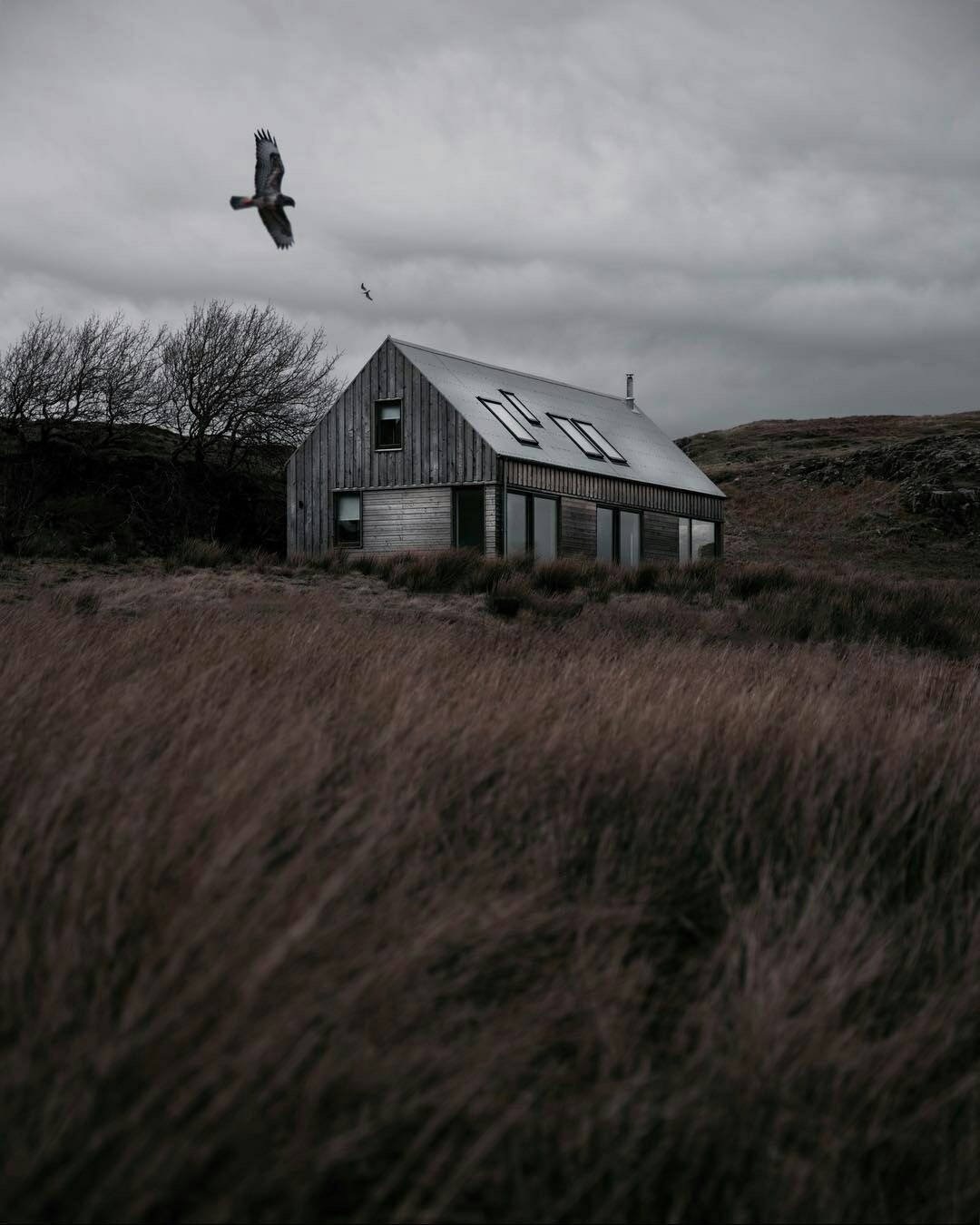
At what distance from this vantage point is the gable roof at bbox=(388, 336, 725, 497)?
84.5ft

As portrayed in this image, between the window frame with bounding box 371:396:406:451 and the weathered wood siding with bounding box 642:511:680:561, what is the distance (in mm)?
7052

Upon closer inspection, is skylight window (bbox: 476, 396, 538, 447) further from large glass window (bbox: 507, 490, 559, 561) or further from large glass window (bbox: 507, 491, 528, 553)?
large glass window (bbox: 507, 491, 528, 553)

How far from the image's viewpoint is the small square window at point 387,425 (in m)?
26.4

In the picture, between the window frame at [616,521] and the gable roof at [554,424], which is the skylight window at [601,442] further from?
the window frame at [616,521]

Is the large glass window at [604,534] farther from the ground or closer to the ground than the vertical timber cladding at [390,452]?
closer to the ground

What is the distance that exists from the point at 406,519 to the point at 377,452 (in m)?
1.78

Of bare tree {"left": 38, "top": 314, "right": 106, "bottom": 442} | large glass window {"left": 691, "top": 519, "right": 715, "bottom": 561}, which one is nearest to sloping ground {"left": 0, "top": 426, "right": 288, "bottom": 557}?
bare tree {"left": 38, "top": 314, "right": 106, "bottom": 442}

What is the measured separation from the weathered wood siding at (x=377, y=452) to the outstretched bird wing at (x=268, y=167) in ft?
51.8

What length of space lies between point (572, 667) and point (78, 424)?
92.1ft

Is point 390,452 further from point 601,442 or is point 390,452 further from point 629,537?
point 629,537

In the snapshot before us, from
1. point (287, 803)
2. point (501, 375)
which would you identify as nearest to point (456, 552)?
point (501, 375)

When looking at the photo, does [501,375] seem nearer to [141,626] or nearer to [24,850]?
[141,626]

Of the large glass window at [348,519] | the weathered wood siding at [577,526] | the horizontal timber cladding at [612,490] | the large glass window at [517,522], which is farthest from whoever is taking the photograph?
the large glass window at [348,519]

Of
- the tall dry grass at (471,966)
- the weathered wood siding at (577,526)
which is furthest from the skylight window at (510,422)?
the tall dry grass at (471,966)
